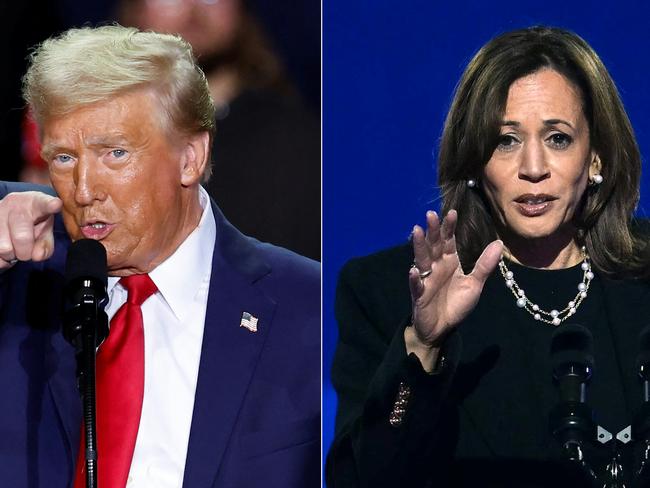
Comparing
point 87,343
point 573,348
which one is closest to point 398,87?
point 573,348

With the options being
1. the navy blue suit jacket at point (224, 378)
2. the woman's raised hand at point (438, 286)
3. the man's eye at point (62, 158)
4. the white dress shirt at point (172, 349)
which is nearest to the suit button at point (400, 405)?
the woman's raised hand at point (438, 286)

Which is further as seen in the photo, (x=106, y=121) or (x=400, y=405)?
(x=106, y=121)

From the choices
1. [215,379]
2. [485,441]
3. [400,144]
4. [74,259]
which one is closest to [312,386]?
[215,379]

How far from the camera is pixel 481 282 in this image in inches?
110

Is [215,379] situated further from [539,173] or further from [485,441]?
[539,173]

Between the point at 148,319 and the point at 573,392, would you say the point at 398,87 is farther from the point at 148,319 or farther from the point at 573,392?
the point at 573,392

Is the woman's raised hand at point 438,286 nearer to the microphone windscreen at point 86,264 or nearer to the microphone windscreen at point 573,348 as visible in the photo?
the microphone windscreen at point 573,348

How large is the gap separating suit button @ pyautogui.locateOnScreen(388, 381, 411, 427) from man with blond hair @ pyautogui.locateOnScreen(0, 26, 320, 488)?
0.34 m

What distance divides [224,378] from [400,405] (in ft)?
1.72

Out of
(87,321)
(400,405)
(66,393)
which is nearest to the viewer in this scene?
(87,321)

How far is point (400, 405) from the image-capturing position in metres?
2.94

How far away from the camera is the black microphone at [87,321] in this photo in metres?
2.38

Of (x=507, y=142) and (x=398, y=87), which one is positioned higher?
(x=398, y=87)

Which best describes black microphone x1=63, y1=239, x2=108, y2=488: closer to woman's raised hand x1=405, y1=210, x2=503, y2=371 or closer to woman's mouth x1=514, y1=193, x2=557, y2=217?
woman's raised hand x1=405, y1=210, x2=503, y2=371
